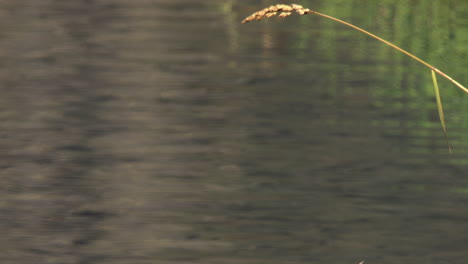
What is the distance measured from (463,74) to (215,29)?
4.71 metres

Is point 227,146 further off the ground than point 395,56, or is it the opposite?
point 395,56

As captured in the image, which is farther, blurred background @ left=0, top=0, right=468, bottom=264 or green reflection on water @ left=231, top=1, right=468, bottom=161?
green reflection on water @ left=231, top=1, right=468, bottom=161

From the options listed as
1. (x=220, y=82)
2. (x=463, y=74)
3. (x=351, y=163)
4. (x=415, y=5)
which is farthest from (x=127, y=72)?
(x=415, y=5)

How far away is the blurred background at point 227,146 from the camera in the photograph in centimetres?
684

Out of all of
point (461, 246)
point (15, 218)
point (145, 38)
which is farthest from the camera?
point (145, 38)

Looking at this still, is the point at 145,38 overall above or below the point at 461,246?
above

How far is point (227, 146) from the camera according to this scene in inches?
376

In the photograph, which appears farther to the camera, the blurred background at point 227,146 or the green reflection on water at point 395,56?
the green reflection on water at point 395,56

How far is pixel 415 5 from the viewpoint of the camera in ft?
66.7

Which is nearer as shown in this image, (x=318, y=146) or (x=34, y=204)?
(x=34, y=204)

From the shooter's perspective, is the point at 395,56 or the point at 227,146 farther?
the point at 395,56

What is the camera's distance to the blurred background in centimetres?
684

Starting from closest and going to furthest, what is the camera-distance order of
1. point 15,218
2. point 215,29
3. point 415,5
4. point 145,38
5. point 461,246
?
point 461,246 → point 15,218 → point 145,38 → point 215,29 → point 415,5

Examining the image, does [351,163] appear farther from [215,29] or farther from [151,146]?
[215,29]
